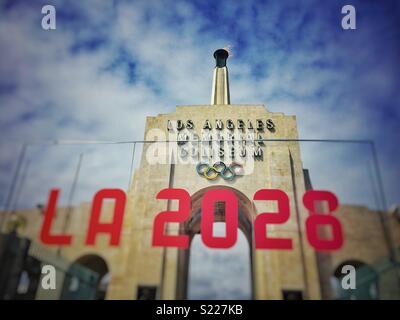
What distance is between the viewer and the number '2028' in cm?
1475

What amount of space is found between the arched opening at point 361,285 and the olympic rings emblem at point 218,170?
7511mm

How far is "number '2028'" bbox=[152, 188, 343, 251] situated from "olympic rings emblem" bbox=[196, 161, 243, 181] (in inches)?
74.3

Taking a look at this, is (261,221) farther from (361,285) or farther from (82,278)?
(82,278)

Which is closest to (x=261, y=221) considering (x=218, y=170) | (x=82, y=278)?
(x=218, y=170)

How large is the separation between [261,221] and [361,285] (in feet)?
18.6

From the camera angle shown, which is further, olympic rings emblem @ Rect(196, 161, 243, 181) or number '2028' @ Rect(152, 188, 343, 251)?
olympic rings emblem @ Rect(196, 161, 243, 181)

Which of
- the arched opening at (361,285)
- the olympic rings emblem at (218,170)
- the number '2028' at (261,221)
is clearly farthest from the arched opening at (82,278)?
the arched opening at (361,285)

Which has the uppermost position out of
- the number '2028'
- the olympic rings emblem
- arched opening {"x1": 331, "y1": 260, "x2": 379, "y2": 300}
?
the olympic rings emblem

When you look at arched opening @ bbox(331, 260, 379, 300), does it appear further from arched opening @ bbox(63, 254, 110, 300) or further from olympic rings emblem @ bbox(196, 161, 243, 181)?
arched opening @ bbox(63, 254, 110, 300)

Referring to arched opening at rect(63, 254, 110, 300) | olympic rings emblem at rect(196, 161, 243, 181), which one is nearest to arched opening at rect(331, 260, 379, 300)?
olympic rings emblem at rect(196, 161, 243, 181)

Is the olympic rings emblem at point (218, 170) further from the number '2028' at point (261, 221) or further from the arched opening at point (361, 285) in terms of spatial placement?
the arched opening at point (361, 285)

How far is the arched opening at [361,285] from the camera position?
46.0 ft

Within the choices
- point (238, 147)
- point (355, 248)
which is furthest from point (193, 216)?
point (355, 248)
